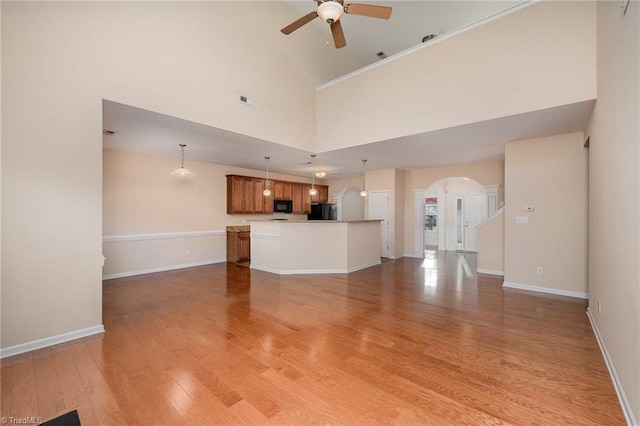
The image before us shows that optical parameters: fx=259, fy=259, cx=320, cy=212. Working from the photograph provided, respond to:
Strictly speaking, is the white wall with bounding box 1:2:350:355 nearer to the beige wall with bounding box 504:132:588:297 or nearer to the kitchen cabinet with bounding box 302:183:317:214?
the beige wall with bounding box 504:132:588:297

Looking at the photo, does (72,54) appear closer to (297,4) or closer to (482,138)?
(297,4)

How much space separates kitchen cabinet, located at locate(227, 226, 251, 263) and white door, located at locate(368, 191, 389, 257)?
3841 mm

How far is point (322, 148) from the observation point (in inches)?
221

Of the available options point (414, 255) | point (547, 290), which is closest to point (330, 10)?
point (547, 290)

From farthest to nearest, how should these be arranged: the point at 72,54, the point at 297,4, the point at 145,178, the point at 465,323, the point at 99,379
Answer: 1. the point at 145,178
2. the point at 297,4
3. the point at 465,323
4. the point at 72,54
5. the point at 99,379

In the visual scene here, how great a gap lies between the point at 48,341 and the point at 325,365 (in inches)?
112

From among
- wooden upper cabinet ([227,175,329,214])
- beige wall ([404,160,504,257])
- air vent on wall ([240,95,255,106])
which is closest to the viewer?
air vent on wall ([240,95,255,106])

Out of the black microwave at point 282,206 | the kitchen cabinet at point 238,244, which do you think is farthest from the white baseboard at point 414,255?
the kitchen cabinet at point 238,244

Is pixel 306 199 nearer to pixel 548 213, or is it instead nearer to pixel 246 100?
pixel 246 100

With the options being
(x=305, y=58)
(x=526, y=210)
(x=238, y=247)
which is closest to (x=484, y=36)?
(x=526, y=210)

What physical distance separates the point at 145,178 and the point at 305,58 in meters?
4.46

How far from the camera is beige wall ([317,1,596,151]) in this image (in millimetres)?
3080

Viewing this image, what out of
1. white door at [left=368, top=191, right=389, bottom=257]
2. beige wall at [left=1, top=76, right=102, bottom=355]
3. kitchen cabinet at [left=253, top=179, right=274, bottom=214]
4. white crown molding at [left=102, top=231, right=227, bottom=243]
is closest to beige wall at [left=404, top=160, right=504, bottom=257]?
white door at [left=368, top=191, right=389, bottom=257]

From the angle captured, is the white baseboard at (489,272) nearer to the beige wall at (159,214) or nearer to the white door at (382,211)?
the white door at (382,211)
